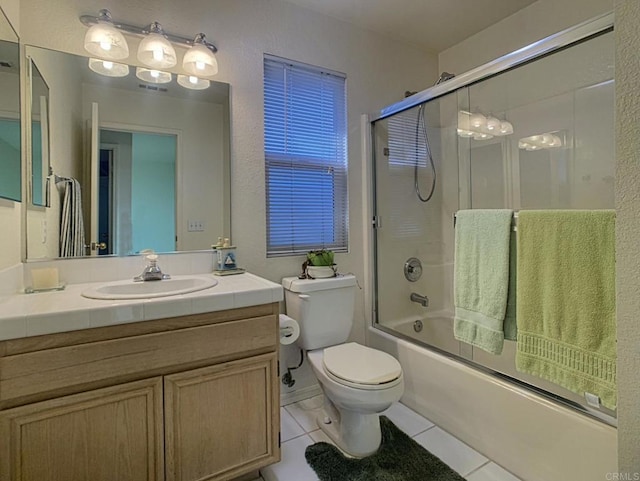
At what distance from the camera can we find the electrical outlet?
6.08 feet

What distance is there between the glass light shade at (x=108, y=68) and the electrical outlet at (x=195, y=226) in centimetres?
80

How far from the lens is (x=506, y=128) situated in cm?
222

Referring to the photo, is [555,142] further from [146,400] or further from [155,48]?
[146,400]

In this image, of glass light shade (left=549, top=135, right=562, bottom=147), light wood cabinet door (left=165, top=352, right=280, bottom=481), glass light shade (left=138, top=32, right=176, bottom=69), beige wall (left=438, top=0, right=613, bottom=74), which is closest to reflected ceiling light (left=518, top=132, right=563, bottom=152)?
glass light shade (left=549, top=135, right=562, bottom=147)

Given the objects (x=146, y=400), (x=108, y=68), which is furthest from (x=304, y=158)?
(x=146, y=400)

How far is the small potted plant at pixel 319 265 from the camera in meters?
2.04

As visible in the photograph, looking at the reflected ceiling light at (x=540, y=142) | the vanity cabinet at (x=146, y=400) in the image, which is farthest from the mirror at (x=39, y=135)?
the reflected ceiling light at (x=540, y=142)

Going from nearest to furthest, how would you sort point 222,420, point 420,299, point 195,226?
point 222,420 → point 195,226 → point 420,299

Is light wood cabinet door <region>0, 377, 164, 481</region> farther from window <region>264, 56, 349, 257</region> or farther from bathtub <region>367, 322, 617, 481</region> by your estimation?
bathtub <region>367, 322, 617, 481</region>

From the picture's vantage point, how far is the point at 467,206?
7.85 ft

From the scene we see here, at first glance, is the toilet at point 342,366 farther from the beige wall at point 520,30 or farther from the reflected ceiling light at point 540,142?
the beige wall at point 520,30

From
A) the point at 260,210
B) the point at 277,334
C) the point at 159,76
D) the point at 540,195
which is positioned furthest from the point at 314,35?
the point at 277,334

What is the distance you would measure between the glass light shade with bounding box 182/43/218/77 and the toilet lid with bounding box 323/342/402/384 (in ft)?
5.46

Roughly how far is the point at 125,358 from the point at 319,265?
116cm
